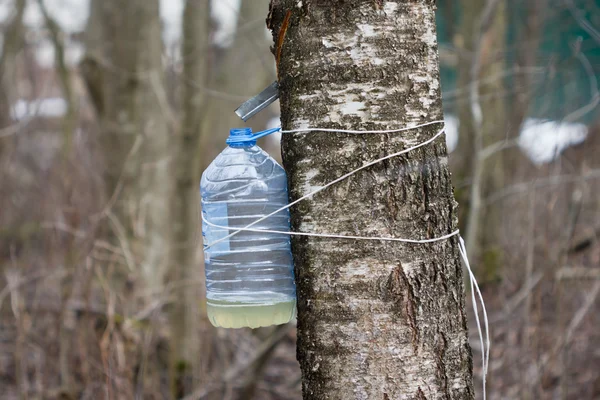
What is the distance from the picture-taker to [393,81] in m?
1.36

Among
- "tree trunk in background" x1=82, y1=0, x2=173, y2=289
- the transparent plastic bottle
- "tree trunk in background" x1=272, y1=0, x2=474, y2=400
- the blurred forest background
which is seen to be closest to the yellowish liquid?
the transparent plastic bottle

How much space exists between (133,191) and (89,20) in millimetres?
1813

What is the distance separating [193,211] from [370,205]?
3316mm

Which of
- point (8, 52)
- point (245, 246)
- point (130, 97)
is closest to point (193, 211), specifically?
point (130, 97)

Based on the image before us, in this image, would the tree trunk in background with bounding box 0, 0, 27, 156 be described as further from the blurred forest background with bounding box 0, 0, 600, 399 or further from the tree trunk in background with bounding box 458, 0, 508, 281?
the tree trunk in background with bounding box 458, 0, 508, 281

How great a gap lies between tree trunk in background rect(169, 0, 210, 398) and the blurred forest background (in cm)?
1

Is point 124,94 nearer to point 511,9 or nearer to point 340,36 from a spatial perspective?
point 340,36

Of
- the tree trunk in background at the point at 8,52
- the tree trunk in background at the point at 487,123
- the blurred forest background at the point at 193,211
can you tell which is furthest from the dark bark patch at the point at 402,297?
the tree trunk in background at the point at 8,52

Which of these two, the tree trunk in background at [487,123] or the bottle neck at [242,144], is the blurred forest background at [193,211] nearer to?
the tree trunk in background at [487,123]

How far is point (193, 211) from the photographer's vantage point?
4543 millimetres

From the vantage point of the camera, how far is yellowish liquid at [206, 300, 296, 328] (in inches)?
64.2

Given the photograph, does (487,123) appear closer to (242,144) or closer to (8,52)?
(8,52)

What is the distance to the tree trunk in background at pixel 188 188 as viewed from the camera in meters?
4.28

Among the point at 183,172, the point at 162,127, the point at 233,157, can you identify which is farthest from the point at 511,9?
the point at 233,157
